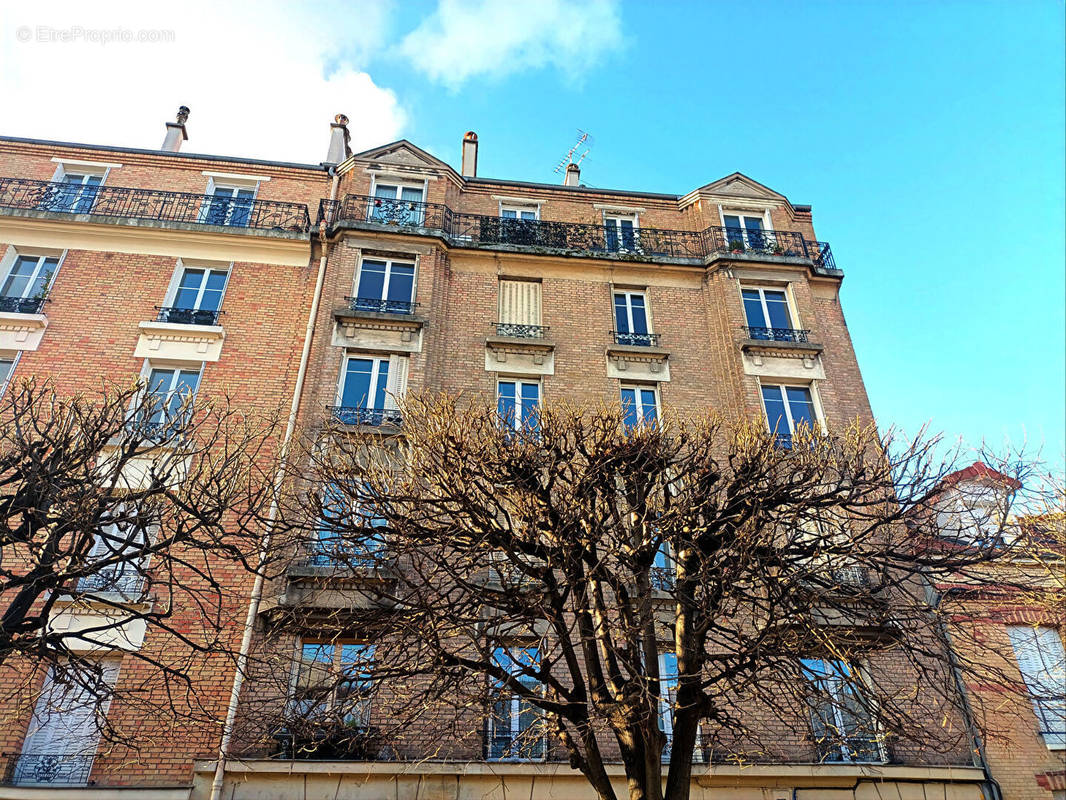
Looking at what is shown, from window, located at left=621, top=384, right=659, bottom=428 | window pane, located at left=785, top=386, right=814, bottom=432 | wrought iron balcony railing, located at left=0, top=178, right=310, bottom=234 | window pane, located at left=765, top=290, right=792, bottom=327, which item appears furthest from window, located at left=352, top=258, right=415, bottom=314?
window pane, located at left=785, top=386, right=814, bottom=432

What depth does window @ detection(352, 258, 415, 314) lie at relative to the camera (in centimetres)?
1575

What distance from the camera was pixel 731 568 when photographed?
8562 millimetres

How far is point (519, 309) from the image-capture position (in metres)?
16.6

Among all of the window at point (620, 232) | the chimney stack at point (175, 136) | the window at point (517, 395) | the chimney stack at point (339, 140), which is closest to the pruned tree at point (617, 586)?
the window at point (517, 395)

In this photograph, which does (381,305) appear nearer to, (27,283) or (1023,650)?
(27,283)

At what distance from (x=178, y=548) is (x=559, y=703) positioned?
7.64m

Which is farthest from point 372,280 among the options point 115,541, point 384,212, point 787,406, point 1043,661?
point 1043,661

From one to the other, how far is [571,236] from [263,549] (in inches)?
453

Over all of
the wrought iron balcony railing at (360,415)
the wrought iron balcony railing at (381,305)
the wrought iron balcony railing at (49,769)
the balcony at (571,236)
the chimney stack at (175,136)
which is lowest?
the wrought iron balcony railing at (49,769)

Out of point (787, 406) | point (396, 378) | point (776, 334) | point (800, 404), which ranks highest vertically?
point (776, 334)

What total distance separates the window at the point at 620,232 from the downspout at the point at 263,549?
6.95 meters

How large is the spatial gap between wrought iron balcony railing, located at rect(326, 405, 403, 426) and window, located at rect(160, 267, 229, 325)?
383 centimetres

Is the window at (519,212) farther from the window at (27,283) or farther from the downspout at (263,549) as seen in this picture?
the window at (27,283)

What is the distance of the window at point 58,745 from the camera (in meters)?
10.3
